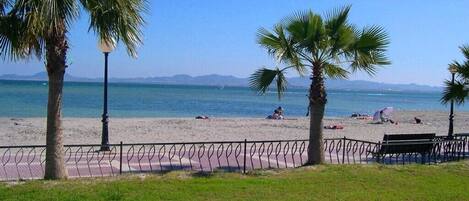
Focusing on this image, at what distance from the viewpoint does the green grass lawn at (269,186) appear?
8.75 m

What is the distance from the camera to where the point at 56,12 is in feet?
26.9

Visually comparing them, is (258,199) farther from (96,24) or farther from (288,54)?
(288,54)

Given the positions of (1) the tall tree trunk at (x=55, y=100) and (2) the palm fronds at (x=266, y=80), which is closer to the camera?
(1) the tall tree trunk at (x=55, y=100)

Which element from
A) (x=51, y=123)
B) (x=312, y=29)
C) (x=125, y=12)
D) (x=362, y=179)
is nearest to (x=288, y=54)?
(x=312, y=29)

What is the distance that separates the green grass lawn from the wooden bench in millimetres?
1880

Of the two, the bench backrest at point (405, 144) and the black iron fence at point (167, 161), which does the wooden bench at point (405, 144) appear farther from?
the black iron fence at point (167, 161)

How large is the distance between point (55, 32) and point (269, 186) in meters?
4.16

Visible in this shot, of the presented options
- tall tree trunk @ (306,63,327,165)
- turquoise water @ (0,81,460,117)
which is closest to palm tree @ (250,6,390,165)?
tall tree trunk @ (306,63,327,165)

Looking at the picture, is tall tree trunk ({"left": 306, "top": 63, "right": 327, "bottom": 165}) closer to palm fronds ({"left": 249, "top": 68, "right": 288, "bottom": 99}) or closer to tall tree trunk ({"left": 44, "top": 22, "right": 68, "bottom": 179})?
palm fronds ({"left": 249, "top": 68, "right": 288, "bottom": 99})

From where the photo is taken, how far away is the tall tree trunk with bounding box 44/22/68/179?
9.32 m

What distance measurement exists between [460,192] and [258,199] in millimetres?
3476

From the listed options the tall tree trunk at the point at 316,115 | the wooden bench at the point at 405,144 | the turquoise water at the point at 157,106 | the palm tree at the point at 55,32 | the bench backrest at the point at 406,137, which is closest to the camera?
the palm tree at the point at 55,32

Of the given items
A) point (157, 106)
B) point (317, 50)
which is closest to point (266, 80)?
point (317, 50)

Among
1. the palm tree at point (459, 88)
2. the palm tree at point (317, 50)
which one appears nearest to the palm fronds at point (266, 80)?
the palm tree at point (317, 50)
